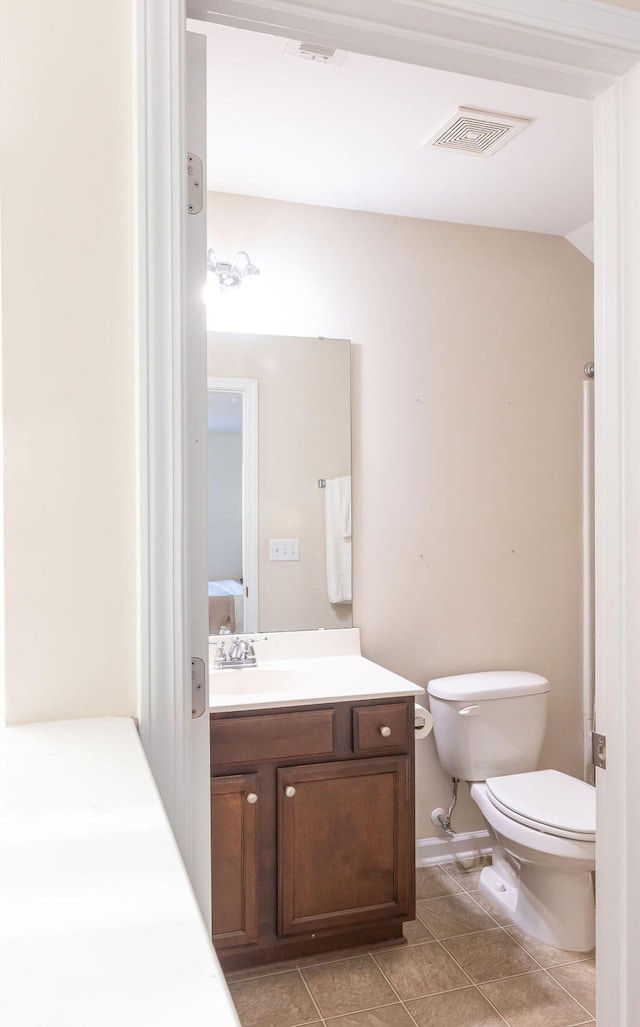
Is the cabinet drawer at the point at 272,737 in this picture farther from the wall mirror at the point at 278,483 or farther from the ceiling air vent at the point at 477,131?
the ceiling air vent at the point at 477,131

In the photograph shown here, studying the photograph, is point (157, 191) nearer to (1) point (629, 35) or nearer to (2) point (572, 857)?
(1) point (629, 35)

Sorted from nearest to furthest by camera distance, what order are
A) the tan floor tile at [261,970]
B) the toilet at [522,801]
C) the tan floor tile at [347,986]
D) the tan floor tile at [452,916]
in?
the tan floor tile at [347,986] < the tan floor tile at [261,970] < the toilet at [522,801] < the tan floor tile at [452,916]

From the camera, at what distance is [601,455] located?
1231 millimetres

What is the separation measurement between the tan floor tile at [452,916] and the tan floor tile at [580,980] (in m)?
0.27

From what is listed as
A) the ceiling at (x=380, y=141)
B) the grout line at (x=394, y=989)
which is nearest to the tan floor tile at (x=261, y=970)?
the grout line at (x=394, y=989)

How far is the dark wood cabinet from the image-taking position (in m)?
2.00

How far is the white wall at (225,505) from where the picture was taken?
2447 mm

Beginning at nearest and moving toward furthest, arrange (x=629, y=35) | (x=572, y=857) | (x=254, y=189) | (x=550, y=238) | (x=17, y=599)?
(x=17, y=599) → (x=629, y=35) → (x=572, y=857) → (x=254, y=189) → (x=550, y=238)

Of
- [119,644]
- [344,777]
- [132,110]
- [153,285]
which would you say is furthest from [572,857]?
[132,110]

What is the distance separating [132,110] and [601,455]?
887mm

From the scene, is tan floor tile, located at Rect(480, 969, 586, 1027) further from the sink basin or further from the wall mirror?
the wall mirror

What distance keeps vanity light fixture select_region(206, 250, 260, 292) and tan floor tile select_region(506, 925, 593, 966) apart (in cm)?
229

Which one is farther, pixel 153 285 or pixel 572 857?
pixel 572 857

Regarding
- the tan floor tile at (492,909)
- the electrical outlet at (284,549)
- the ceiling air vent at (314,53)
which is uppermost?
the ceiling air vent at (314,53)
